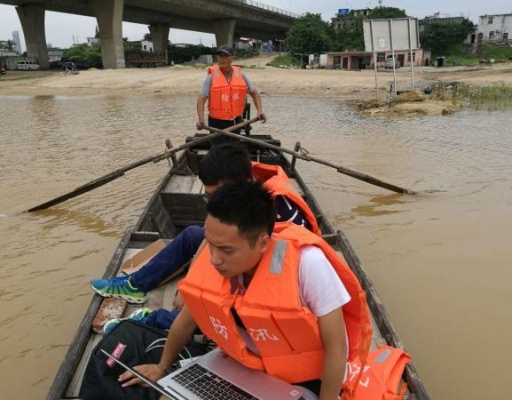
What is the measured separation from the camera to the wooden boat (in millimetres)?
2227

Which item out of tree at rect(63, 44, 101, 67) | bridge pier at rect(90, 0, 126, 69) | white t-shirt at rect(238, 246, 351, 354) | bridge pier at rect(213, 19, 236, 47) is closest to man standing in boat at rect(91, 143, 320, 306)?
white t-shirt at rect(238, 246, 351, 354)

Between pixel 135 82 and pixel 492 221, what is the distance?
24454mm

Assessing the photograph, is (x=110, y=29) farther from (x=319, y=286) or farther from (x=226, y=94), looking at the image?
(x=319, y=286)

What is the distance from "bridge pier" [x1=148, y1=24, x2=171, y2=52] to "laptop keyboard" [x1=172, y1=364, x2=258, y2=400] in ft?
165

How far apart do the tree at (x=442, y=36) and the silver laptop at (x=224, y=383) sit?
51735 millimetres

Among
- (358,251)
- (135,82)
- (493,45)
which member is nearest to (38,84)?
(135,82)

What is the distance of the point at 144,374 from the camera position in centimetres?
198

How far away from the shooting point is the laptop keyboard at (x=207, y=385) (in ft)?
5.81

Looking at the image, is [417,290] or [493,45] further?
[493,45]

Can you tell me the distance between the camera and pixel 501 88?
66.1ft

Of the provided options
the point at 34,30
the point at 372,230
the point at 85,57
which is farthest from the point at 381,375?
the point at 85,57

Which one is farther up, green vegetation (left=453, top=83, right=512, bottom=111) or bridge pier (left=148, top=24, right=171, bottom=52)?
bridge pier (left=148, top=24, right=171, bottom=52)

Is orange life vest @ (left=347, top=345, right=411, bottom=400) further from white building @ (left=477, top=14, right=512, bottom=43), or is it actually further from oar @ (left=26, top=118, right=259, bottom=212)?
white building @ (left=477, top=14, right=512, bottom=43)

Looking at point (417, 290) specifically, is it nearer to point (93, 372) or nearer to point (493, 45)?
point (93, 372)
